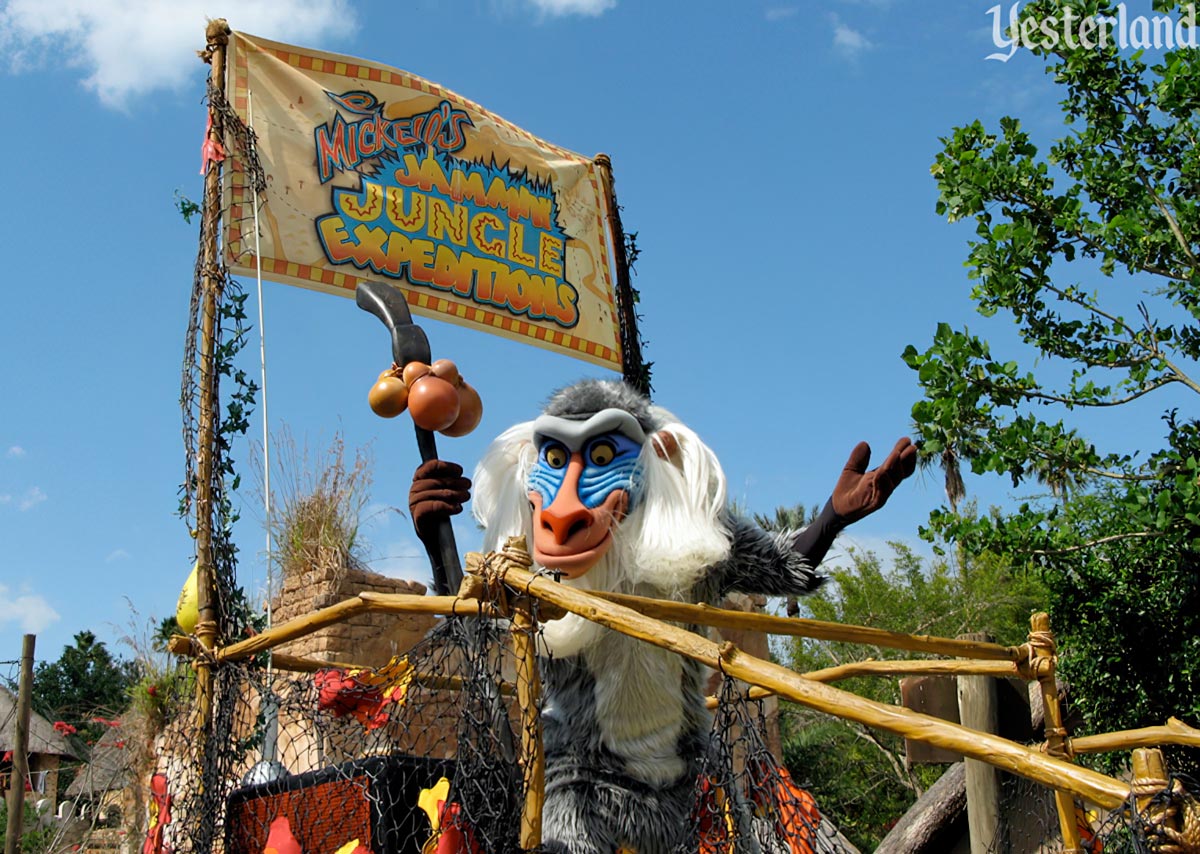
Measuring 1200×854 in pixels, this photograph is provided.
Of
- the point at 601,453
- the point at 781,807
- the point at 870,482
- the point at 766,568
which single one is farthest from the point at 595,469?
the point at 781,807

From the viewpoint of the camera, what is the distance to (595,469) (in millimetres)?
3254

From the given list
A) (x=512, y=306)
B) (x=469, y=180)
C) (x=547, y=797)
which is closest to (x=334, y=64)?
(x=469, y=180)

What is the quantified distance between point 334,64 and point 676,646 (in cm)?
304

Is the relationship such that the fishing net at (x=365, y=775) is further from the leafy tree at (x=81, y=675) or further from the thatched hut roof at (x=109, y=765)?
the leafy tree at (x=81, y=675)

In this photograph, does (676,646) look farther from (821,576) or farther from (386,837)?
(821,576)

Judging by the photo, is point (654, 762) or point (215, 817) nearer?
point (215, 817)

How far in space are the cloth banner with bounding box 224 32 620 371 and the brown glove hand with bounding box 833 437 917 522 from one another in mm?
1642

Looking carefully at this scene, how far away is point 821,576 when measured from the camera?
327cm

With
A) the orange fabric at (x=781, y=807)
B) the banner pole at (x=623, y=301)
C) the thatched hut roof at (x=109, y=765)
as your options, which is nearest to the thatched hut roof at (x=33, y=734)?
the thatched hut roof at (x=109, y=765)

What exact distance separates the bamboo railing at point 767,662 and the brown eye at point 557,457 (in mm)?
668

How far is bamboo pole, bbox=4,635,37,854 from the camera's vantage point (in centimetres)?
673

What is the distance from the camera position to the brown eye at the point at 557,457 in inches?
130

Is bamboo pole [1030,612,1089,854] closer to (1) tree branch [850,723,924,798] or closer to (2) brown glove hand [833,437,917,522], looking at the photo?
(2) brown glove hand [833,437,917,522]

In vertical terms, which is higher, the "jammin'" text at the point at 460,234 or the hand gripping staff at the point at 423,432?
the "jammin'" text at the point at 460,234
